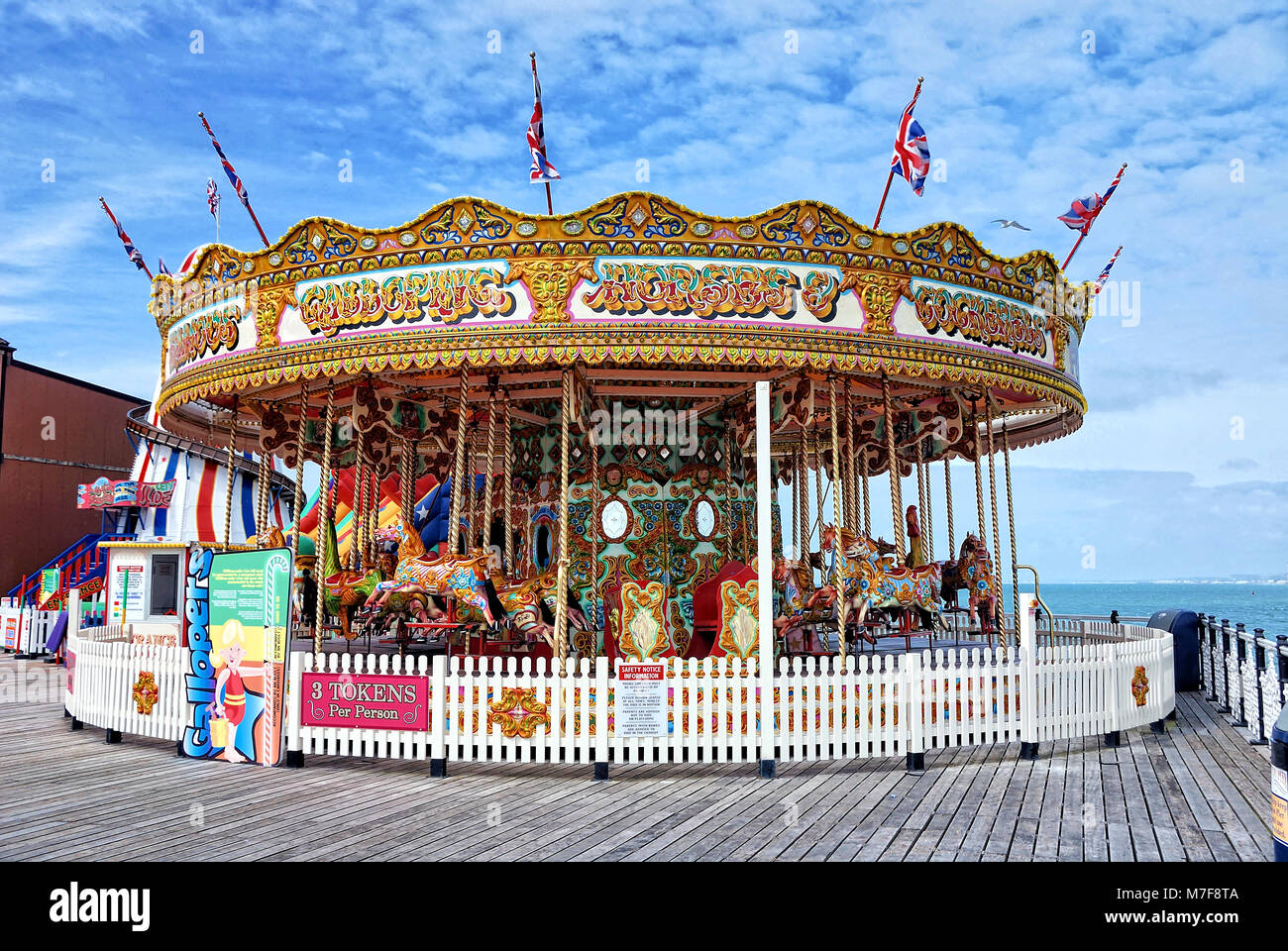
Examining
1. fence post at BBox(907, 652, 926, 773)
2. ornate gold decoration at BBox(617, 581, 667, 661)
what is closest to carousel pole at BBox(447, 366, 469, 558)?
ornate gold decoration at BBox(617, 581, 667, 661)

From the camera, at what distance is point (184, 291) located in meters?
10.3

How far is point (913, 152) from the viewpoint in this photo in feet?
32.2

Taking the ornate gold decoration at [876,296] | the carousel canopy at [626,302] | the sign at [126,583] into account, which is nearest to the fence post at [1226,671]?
the carousel canopy at [626,302]

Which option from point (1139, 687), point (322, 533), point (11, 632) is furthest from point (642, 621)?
point (11, 632)

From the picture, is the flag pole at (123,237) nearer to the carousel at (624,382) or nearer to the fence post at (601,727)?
the carousel at (624,382)

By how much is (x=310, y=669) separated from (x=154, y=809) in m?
1.73

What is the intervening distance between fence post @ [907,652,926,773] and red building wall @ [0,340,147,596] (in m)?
24.2

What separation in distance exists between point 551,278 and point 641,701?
358cm

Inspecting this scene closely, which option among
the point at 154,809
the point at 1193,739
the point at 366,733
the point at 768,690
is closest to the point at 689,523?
the point at 768,690

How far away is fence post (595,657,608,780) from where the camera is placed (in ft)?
24.6

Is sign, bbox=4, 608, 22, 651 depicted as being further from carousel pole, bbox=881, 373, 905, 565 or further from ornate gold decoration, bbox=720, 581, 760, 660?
carousel pole, bbox=881, 373, 905, 565

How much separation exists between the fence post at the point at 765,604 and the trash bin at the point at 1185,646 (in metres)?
8.09

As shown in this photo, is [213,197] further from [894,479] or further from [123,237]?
[894,479]

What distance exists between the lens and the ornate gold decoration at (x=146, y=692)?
9.02 m
